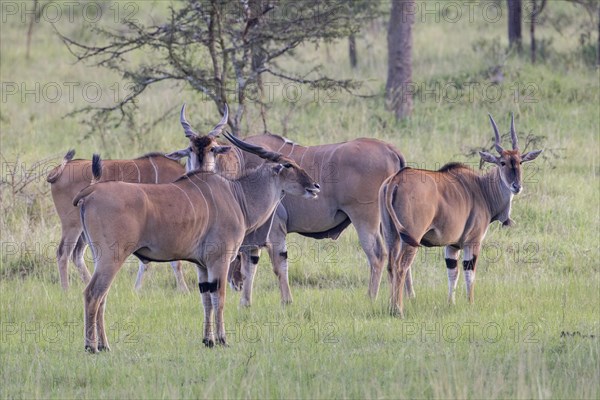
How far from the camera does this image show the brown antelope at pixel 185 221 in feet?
22.2

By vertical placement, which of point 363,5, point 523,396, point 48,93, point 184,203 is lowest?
point 523,396

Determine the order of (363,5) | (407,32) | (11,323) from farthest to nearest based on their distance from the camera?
(363,5), (407,32), (11,323)

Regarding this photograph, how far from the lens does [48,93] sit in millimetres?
20828

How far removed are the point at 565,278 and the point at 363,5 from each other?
10544mm

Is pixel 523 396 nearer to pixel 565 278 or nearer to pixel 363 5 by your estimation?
pixel 565 278

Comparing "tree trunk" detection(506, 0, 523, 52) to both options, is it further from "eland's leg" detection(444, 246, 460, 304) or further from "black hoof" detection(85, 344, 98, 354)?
"black hoof" detection(85, 344, 98, 354)

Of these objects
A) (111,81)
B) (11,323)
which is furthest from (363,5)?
(11,323)

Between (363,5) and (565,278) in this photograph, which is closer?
(565,278)

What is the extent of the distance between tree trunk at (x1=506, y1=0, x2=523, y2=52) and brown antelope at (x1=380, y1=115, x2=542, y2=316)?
11.1 m

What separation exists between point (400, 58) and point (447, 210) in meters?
8.55

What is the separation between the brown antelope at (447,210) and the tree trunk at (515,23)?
11.1 meters

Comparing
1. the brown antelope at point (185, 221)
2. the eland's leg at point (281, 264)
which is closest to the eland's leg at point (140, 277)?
the eland's leg at point (281, 264)

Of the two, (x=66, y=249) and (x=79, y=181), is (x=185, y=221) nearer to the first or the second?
(x=79, y=181)

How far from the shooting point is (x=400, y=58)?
659 inches
